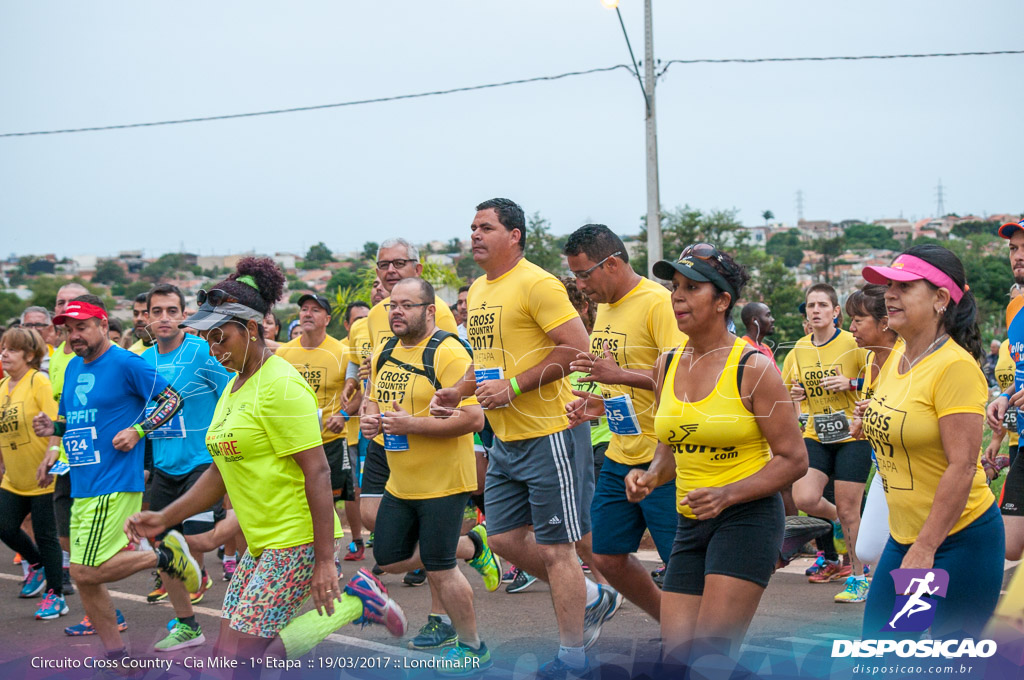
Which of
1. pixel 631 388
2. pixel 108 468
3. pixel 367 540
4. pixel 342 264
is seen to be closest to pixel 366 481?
pixel 108 468

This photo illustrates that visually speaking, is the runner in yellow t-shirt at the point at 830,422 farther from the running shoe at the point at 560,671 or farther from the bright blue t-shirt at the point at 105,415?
the bright blue t-shirt at the point at 105,415

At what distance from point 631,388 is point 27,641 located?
4569 millimetres

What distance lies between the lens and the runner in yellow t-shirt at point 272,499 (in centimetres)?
409

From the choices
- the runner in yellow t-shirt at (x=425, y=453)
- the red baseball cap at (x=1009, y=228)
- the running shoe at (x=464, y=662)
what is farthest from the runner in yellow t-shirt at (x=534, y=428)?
the red baseball cap at (x=1009, y=228)

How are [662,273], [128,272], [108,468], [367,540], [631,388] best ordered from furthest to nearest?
[128,272], [367,540], [108,468], [631,388], [662,273]

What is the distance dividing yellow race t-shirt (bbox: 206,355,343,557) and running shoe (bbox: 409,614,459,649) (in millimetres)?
2090

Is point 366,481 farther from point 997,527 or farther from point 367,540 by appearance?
point 997,527

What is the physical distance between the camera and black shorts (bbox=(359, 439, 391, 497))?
675cm

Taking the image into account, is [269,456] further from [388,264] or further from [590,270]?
[388,264]

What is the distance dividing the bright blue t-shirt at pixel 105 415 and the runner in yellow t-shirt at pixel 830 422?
4.49m

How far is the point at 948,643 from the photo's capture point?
362cm

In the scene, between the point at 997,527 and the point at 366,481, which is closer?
the point at 997,527

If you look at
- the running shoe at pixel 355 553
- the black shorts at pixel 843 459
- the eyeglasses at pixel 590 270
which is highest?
the eyeglasses at pixel 590 270

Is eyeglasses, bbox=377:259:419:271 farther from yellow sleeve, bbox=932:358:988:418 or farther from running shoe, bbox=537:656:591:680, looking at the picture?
yellow sleeve, bbox=932:358:988:418
